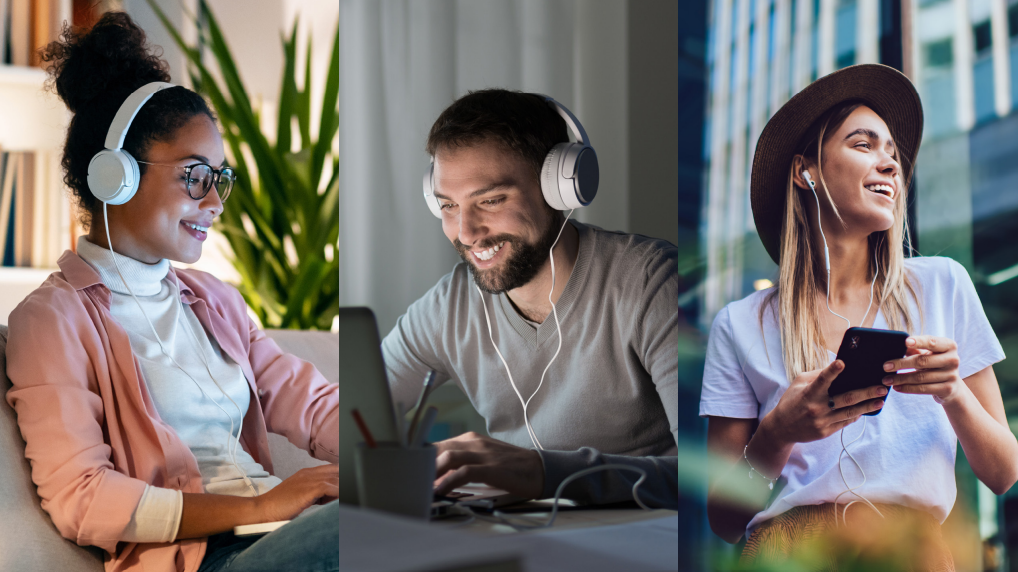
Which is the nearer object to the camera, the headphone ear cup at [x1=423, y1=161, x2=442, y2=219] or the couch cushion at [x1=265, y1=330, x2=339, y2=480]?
the headphone ear cup at [x1=423, y1=161, x2=442, y2=219]

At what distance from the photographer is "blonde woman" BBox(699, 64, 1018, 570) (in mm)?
1093

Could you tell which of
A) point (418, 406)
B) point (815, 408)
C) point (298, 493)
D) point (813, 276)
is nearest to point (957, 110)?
point (813, 276)

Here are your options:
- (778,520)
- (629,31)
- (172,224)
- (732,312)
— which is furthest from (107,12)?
(778,520)

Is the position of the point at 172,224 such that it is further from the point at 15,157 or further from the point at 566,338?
the point at 566,338

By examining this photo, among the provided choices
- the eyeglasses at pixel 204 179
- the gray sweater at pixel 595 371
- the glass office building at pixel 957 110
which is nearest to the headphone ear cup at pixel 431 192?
the gray sweater at pixel 595 371

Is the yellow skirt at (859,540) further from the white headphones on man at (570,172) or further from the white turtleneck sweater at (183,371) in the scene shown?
the white turtleneck sweater at (183,371)

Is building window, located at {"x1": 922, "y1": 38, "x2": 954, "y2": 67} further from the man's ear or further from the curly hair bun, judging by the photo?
the curly hair bun

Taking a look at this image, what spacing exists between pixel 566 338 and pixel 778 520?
0.44 metres

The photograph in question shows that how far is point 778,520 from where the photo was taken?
1.16 meters

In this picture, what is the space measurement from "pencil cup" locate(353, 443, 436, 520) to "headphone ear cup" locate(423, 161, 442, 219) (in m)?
0.36

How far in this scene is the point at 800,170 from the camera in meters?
1.17

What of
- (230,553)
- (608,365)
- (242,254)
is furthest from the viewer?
(242,254)

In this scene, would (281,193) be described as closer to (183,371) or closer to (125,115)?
(125,115)

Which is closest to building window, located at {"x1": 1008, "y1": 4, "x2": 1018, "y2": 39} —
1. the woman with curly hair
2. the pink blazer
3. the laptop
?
the laptop
